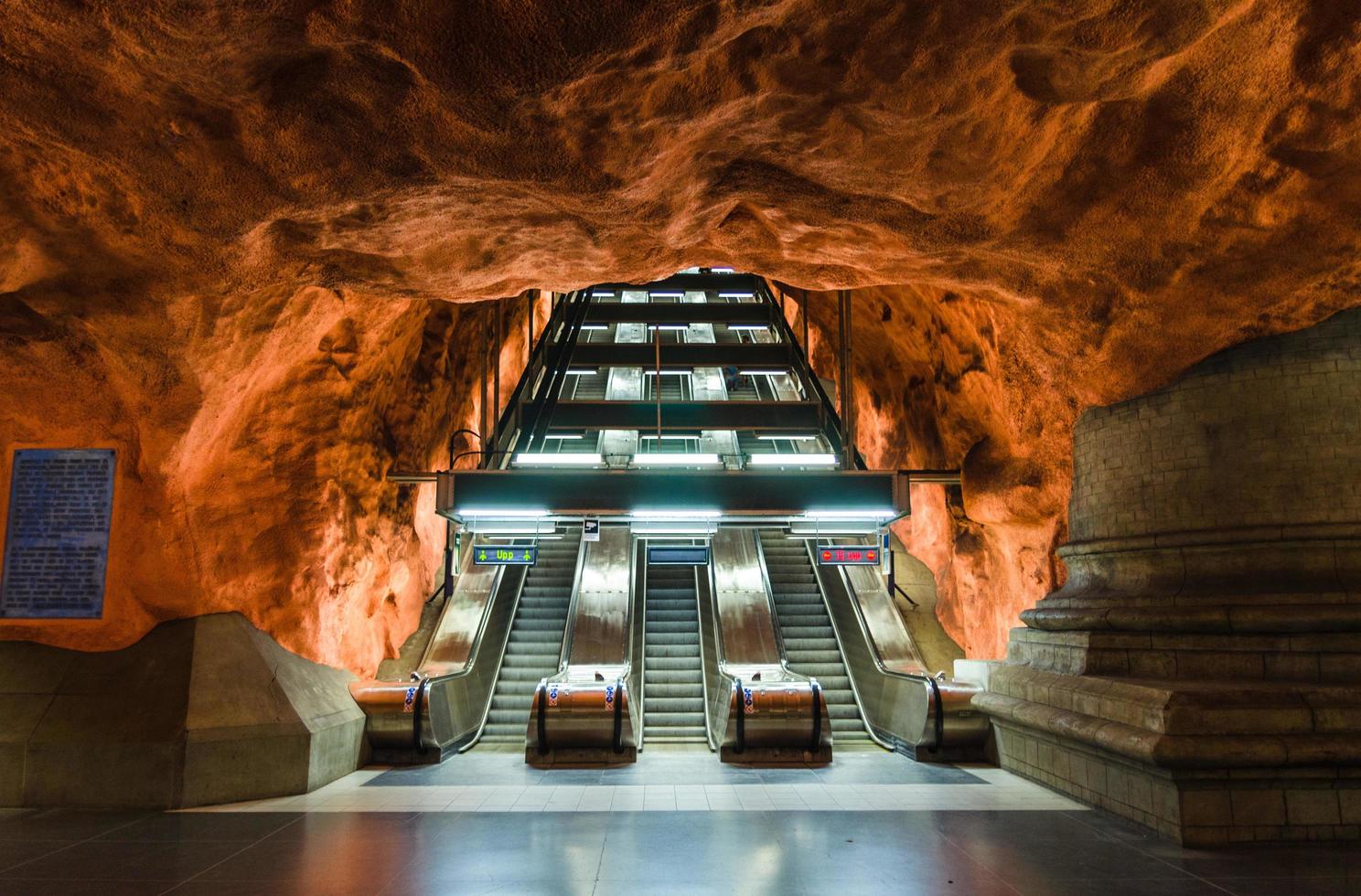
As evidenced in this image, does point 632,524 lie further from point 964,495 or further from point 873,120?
point 873,120

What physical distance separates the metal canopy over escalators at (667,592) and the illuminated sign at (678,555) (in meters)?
0.03

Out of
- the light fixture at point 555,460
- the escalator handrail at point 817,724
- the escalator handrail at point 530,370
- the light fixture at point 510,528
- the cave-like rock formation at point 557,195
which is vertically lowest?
the escalator handrail at point 817,724

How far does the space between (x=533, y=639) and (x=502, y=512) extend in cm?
361

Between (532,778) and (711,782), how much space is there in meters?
1.71

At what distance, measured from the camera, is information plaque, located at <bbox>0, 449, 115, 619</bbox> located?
6.56 metres

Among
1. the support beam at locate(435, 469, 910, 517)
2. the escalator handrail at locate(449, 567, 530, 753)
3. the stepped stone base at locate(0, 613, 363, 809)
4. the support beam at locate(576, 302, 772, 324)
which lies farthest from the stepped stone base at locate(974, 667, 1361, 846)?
the support beam at locate(576, 302, 772, 324)

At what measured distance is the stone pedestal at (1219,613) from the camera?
16.5 ft

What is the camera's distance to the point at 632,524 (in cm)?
908

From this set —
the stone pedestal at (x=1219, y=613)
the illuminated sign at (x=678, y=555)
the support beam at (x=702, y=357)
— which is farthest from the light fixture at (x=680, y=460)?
the stone pedestal at (x=1219, y=613)

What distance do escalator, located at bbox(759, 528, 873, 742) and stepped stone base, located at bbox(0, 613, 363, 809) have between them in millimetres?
5845

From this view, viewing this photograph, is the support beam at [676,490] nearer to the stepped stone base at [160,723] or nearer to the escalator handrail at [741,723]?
the escalator handrail at [741,723]

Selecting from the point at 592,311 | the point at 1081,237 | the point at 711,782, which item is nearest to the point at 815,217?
the point at 1081,237

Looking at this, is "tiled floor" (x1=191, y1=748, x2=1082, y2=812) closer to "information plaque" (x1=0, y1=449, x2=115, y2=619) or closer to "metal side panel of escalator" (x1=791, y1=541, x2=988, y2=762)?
"metal side panel of escalator" (x1=791, y1=541, x2=988, y2=762)

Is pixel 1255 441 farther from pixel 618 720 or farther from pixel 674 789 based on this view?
pixel 618 720
